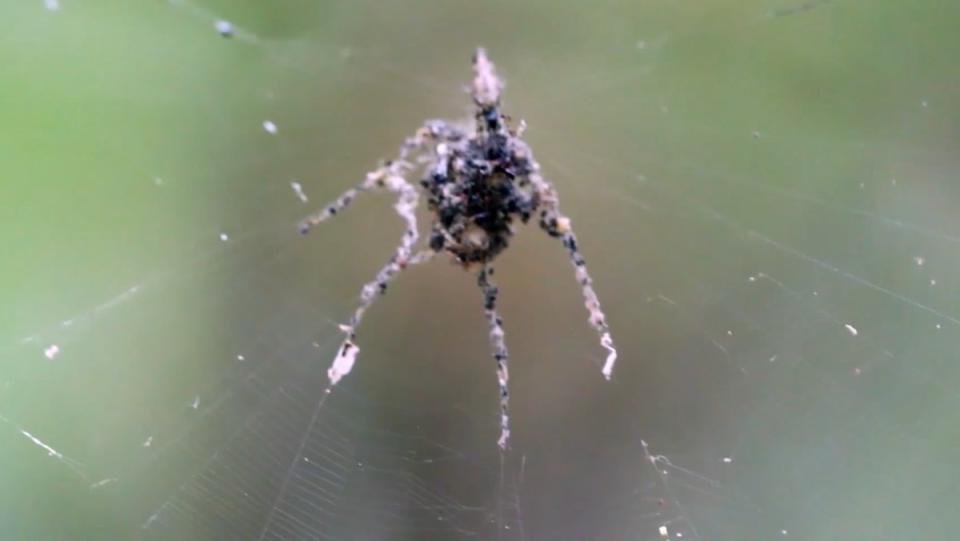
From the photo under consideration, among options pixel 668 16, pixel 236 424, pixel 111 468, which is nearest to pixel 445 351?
pixel 236 424

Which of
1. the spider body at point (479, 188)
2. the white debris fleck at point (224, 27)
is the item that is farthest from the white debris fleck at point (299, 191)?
the spider body at point (479, 188)

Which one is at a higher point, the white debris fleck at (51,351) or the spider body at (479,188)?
the spider body at (479,188)

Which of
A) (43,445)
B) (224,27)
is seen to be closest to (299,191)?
(224,27)

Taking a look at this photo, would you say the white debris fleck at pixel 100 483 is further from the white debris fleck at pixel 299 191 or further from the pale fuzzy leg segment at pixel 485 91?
the pale fuzzy leg segment at pixel 485 91

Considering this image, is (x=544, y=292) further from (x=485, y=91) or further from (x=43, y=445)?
(x=43, y=445)

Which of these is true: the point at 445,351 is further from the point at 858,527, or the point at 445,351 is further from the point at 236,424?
the point at 858,527

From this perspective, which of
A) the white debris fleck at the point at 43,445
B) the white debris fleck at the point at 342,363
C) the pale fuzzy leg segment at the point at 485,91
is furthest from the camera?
the white debris fleck at the point at 43,445

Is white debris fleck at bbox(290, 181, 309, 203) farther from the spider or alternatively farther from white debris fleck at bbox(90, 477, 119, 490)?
white debris fleck at bbox(90, 477, 119, 490)
